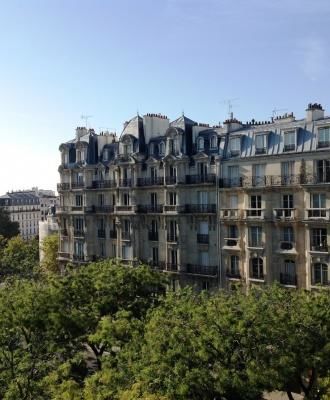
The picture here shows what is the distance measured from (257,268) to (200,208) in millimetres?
8616

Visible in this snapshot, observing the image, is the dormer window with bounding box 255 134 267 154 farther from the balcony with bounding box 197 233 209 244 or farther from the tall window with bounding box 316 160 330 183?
the balcony with bounding box 197 233 209 244

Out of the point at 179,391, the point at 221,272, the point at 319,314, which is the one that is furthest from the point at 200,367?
the point at 221,272

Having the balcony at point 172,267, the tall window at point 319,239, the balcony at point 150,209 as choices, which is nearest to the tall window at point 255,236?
the tall window at point 319,239

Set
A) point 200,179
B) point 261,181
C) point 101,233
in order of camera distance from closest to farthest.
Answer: point 261,181
point 200,179
point 101,233

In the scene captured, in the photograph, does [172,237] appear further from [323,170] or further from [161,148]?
[323,170]

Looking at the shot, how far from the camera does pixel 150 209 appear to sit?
56062 mm

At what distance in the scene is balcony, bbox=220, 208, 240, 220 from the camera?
159 feet

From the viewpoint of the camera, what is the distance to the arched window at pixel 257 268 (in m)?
46.6

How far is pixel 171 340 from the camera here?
82.4 feet

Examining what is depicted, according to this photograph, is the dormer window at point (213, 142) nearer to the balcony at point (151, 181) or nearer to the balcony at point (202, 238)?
the balcony at point (151, 181)

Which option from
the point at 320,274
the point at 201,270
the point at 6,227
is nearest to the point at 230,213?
the point at 201,270

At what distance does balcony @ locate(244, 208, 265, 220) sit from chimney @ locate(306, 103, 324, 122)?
921cm

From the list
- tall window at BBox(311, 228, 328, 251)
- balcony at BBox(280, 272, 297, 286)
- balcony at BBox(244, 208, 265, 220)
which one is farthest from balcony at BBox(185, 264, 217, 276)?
tall window at BBox(311, 228, 328, 251)

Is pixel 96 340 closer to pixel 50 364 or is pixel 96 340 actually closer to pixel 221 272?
pixel 50 364
